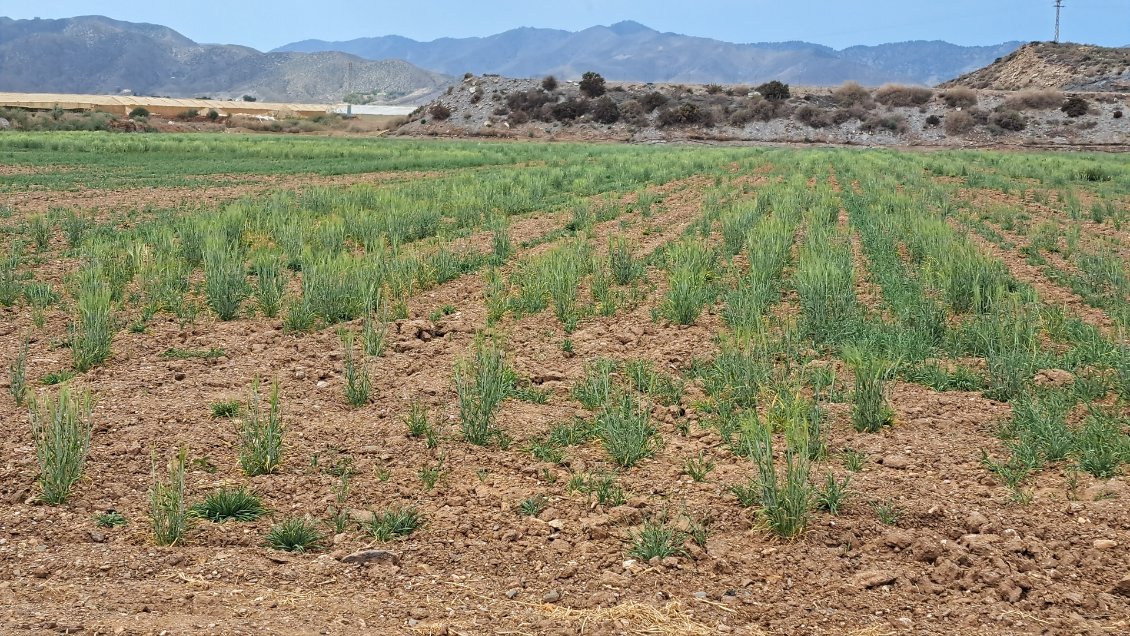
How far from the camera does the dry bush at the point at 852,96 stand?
70.0 meters

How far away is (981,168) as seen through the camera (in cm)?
3003

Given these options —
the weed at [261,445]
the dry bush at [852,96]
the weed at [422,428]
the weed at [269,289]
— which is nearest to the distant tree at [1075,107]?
the dry bush at [852,96]

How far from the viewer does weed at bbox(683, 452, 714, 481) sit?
5336 mm

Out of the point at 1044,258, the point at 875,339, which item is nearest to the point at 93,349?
the point at 875,339

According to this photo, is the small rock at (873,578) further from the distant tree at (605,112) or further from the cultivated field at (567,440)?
the distant tree at (605,112)

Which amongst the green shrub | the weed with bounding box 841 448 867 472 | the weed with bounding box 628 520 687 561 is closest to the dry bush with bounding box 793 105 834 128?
the green shrub

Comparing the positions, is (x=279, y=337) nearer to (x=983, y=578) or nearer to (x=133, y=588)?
(x=133, y=588)

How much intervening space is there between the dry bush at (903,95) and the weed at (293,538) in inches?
2795

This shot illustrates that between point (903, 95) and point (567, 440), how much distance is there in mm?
71284

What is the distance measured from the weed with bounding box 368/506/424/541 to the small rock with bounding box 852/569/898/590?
7.01 feet

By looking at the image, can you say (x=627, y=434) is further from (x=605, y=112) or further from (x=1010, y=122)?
(x=605, y=112)

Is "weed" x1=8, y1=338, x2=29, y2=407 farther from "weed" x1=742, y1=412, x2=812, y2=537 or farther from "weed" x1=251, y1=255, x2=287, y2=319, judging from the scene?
"weed" x1=742, y1=412, x2=812, y2=537

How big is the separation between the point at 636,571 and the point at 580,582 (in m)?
0.27

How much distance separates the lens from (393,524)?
15.6 ft
